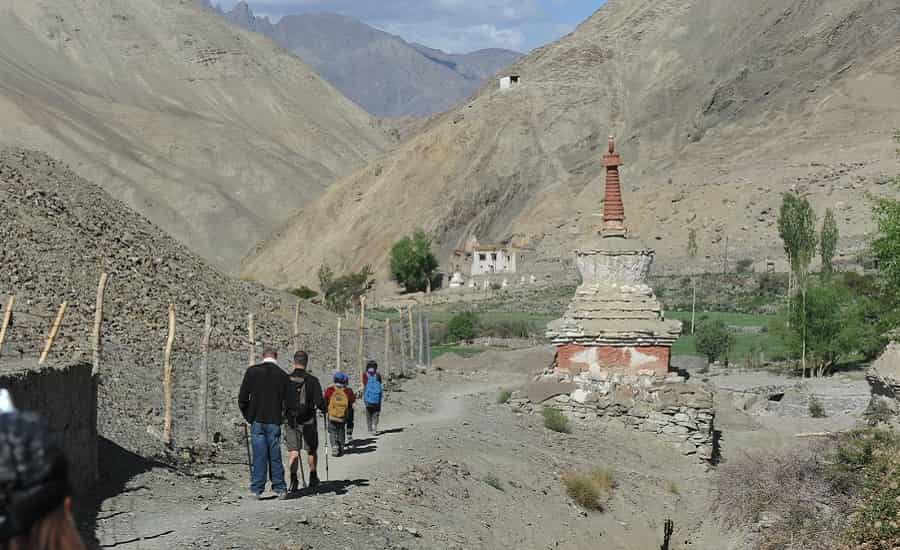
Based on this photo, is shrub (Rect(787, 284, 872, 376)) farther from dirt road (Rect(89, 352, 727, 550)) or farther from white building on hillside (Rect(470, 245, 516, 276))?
white building on hillside (Rect(470, 245, 516, 276))

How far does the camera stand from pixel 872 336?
39.9m

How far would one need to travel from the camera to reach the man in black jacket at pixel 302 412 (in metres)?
13.6

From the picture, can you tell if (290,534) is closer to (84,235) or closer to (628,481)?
(628,481)

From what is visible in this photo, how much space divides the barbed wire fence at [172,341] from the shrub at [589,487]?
5.11 m

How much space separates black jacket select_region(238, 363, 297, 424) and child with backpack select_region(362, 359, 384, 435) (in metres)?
7.00

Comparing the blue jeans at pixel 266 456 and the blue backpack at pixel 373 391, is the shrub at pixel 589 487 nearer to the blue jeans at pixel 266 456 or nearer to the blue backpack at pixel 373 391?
the blue backpack at pixel 373 391

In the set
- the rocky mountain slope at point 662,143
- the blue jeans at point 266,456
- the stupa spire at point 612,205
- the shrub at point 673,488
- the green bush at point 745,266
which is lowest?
the shrub at point 673,488

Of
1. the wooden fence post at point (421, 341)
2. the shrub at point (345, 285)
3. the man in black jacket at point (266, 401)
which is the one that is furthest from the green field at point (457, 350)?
the man in black jacket at point (266, 401)

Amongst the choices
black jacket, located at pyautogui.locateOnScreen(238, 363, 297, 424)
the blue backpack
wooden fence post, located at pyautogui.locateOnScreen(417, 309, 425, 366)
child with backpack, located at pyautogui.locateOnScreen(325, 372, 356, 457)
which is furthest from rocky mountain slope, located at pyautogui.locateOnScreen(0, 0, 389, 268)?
black jacket, located at pyautogui.locateOnScreen(238, 363, 297, 424)

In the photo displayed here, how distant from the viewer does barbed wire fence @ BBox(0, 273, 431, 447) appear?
16.3 m

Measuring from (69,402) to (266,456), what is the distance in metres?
2.02

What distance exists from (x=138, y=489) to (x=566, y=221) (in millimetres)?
80732

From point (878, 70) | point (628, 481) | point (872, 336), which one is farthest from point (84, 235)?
point (878, 70)

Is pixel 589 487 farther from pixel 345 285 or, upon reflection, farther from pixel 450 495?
pixel 345 285
